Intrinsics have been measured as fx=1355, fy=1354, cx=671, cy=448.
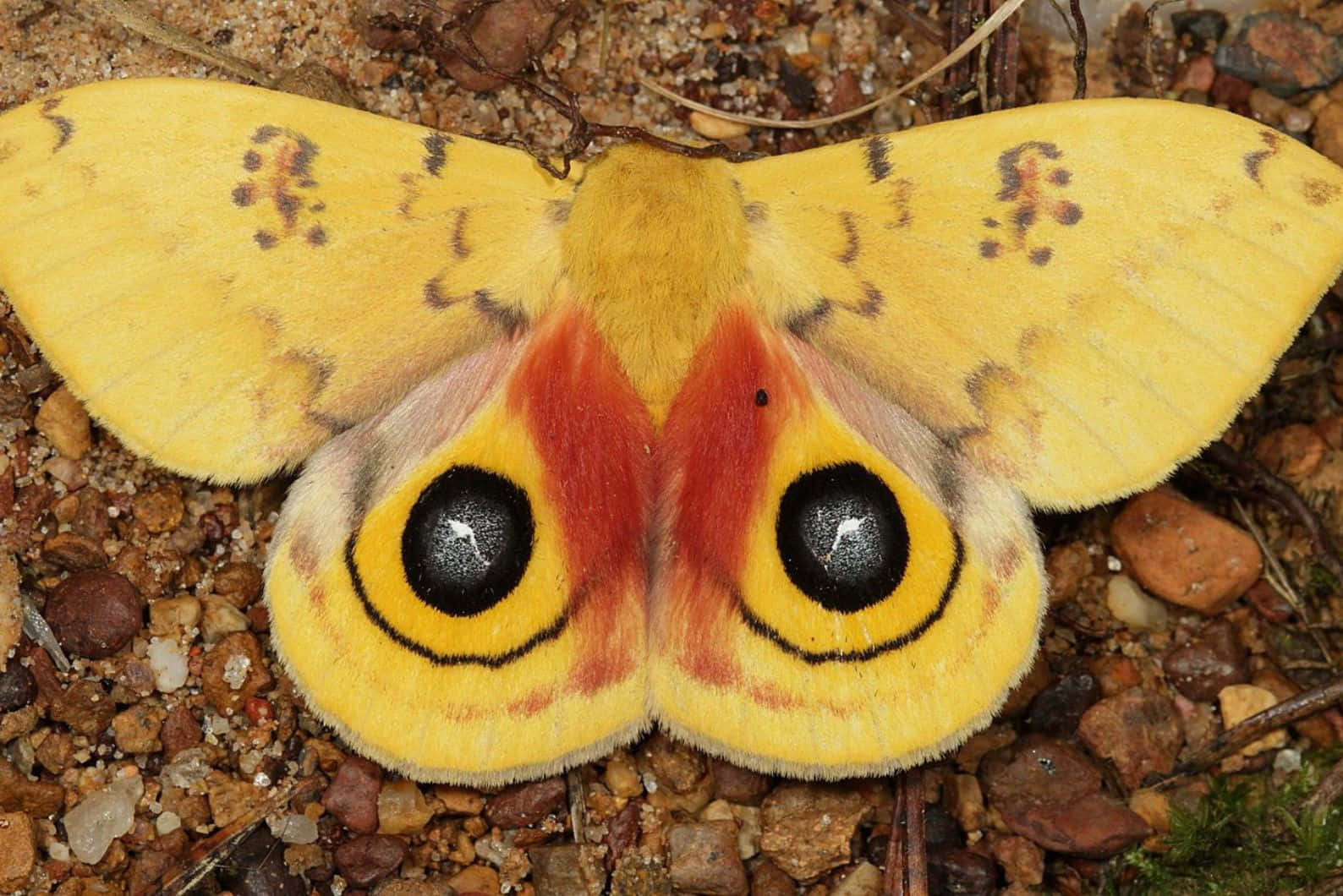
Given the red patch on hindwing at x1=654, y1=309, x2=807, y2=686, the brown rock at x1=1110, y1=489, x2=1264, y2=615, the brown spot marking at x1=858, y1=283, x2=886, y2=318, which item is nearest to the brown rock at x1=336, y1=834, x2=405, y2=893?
the red patch on hindwing at x1=654, y1=309, x2=807, y2=686

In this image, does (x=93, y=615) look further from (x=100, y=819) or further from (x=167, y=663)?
(x=100, y=819)

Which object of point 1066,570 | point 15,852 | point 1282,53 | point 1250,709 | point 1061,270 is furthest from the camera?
point 1282,53

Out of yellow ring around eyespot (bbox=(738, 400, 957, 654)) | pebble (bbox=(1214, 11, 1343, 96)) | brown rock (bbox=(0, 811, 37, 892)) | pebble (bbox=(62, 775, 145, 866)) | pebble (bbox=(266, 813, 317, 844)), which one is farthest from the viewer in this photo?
pebble (bbox=(1214, 11, 1343, 96))

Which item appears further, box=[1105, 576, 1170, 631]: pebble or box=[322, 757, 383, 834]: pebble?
box=[1105, 576, 1170, 631]: pebble

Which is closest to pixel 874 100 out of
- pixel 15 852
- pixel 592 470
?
pixel 592 470

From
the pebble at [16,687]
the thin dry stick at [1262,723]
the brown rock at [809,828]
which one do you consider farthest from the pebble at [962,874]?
the pebble at [16,687]

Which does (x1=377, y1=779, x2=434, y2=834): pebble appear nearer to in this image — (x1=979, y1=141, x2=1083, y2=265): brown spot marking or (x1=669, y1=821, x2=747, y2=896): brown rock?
(x1=669, y1=821, x2=747, y2=896): brown rock

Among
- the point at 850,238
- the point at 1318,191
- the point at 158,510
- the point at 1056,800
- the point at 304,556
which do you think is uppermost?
the point at 1318,191

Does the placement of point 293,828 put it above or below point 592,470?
below
